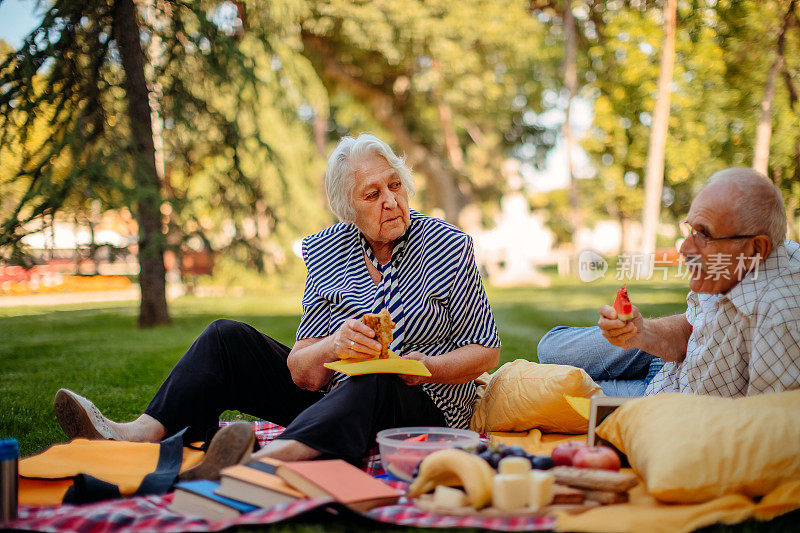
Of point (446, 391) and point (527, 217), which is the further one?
point (527, 217)

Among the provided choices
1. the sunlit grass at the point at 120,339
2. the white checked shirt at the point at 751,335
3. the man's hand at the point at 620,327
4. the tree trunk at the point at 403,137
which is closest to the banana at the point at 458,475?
the man's hand at the point at 620,327

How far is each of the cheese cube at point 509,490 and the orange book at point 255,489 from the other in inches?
22.9

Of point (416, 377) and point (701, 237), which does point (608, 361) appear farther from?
point (416, 377)

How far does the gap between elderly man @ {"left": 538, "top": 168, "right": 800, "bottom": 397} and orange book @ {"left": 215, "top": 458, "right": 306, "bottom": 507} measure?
1347mm

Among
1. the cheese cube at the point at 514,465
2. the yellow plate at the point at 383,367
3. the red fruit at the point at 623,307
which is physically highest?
the red fruit at the point at 623,307

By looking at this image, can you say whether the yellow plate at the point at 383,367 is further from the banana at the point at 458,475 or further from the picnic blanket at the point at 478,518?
the picnic blanket at the point at 478,518

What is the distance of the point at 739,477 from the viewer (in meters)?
2.18

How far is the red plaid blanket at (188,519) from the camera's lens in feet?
6.75

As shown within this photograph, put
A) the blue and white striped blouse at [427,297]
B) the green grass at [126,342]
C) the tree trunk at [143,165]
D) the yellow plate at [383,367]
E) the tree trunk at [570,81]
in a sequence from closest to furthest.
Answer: the yellow plate at [383,367], the blue and white striped blouse at [427,297], the green grass at [126,342], the tree trunk at [143,165], the tree trunk at [570,81]

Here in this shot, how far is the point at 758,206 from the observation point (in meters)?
2.62

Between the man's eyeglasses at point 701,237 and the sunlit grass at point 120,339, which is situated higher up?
the man's eyeglasses at point 701,237

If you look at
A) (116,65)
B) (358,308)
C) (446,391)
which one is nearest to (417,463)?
(446,391)

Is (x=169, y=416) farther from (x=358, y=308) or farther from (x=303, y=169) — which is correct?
(x=303, y=169)

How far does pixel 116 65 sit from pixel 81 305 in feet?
23.5
